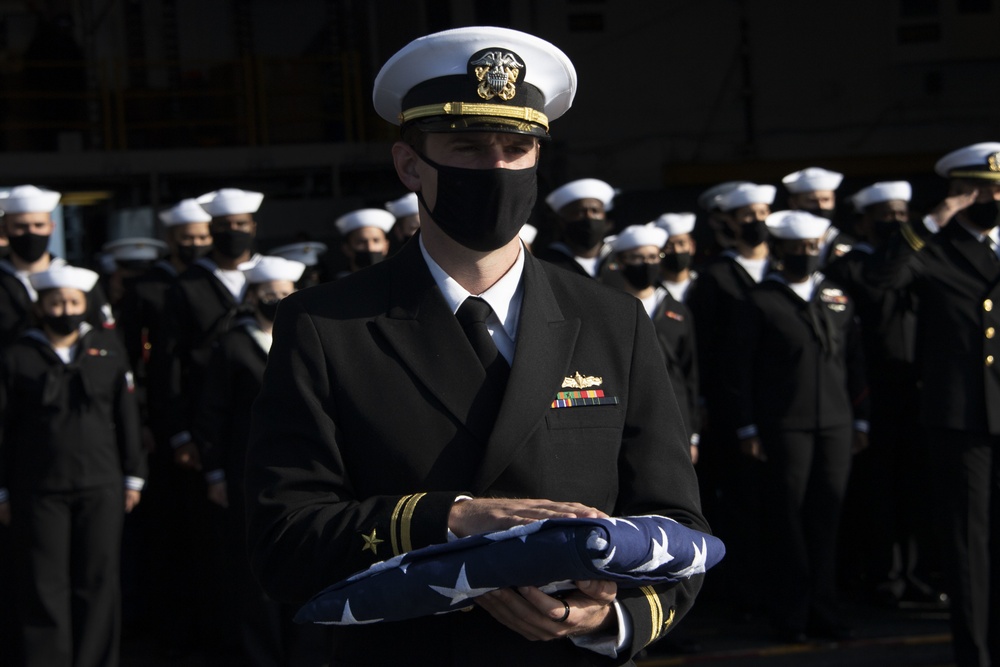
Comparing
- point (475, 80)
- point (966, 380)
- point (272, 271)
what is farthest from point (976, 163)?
point (475, 80)

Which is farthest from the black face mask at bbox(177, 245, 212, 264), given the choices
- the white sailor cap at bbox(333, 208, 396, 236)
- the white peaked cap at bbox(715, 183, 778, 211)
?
the white peaked cap at bbox(715, 183, 778, 211)

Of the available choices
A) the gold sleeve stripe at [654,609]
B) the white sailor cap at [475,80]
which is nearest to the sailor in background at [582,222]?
the white sailor cap at [475,80]

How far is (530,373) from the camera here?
229 cm

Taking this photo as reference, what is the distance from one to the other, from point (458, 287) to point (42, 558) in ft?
14.4

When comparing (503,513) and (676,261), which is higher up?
(503,513)

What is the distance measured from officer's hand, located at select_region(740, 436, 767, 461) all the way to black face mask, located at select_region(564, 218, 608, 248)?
1.43 m

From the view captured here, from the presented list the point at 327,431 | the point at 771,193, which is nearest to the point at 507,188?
the point at 327,431

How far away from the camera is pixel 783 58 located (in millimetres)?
14383

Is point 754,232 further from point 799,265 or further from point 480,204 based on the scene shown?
point 480,204

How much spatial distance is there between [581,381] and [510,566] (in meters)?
0.44

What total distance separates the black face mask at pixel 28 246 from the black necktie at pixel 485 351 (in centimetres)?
512

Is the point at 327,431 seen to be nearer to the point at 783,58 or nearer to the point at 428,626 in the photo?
the point at 428,626

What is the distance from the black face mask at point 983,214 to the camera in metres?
6.00

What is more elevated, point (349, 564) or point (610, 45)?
point (610, 45)
